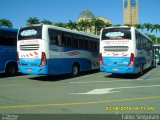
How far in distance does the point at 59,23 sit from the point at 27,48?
45.9 meters

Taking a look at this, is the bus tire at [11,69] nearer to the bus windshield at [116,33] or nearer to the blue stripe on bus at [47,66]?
the blue stripe on bus at [47,66]

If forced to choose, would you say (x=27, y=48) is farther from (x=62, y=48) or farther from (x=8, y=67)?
(x=8, y=67)

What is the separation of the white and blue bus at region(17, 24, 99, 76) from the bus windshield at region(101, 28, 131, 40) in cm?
212

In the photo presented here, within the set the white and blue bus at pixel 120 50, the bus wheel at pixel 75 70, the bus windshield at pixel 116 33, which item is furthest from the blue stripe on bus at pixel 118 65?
the bus wheel at pixel 75 70

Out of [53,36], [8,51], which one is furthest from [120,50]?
[8,51]

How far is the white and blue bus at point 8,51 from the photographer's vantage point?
56.2 feet

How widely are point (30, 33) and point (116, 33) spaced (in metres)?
5.43

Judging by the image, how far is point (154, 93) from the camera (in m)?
11.6

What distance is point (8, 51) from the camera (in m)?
17.6

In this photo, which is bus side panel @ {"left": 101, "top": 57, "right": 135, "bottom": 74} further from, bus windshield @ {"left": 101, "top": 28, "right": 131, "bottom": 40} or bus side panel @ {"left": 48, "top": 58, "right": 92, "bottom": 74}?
bus side panel @ {"left": 48, "top": 58, "right": 92, "bottom": 74}

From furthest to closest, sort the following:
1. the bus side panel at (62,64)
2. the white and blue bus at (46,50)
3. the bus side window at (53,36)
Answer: the bus side panel at (62,64) → the bus side window at (53,36) → the white and blue bus at (46,50)

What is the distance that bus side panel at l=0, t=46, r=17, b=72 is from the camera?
1711cm

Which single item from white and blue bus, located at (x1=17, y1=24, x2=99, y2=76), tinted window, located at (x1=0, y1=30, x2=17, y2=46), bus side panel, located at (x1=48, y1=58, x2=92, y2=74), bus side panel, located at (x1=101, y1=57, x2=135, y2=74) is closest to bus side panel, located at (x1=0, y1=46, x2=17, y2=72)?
tinted window, located at (x1=0, y1=30, x2=17, y2=46)

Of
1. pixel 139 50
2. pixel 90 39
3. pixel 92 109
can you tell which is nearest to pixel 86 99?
pixel 92 109
